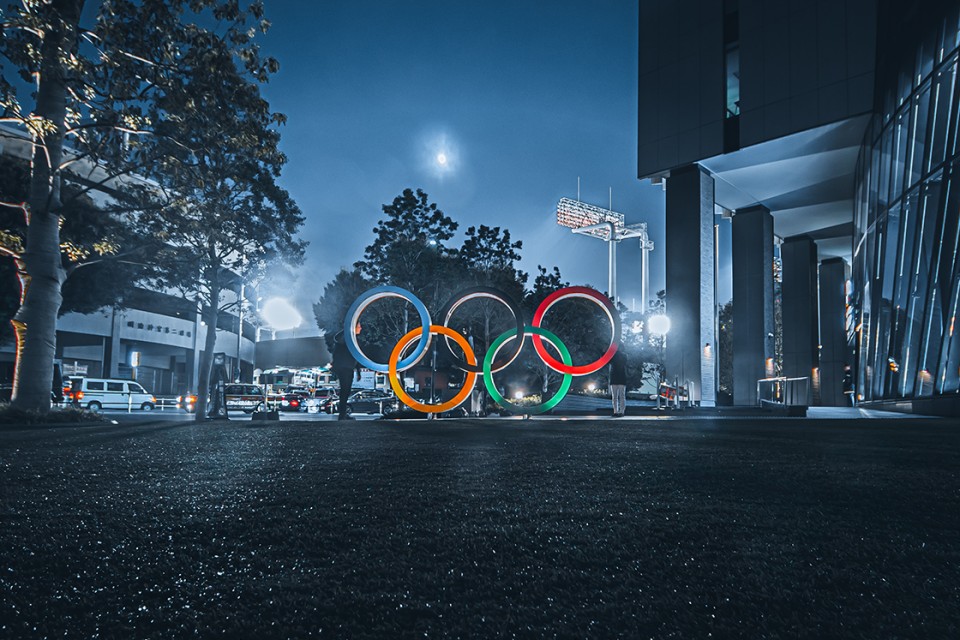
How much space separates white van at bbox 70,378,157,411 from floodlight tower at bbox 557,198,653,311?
224 ft

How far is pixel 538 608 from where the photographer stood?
2.40 m

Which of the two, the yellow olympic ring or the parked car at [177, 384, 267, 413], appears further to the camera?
the parked car at [177, 384, 267, 413]

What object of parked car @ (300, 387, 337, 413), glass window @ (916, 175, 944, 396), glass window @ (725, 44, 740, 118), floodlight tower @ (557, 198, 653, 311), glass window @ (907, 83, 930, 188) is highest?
floodlight tower @ (557, 198, 653, 311)

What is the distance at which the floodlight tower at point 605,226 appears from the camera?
96125 millimetres

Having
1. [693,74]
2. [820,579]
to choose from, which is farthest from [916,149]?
[820,579]

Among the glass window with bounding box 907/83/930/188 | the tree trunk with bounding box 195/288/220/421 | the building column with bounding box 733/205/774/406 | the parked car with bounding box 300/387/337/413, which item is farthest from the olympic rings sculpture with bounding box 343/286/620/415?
the parked car with bounding box 300/387/337/413

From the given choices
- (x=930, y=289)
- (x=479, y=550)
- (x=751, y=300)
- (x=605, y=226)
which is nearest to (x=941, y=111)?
(x=930, y=289)

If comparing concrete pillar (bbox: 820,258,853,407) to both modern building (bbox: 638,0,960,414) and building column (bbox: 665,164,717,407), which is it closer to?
modern building (bbox: 638,0,960,414)

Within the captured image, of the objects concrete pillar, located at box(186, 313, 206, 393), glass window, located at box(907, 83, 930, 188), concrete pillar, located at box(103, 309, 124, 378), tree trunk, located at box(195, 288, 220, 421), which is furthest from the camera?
concrete pillar, located at box(186, 313, 206, 393)

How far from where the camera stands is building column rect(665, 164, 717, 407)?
28.6m

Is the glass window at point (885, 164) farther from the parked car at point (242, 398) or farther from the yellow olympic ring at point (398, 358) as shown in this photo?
the parked car at point (242, 398)

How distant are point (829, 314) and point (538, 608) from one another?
143 ft

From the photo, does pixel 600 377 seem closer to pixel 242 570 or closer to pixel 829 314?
pixel 829 314

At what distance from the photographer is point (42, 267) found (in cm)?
1462
